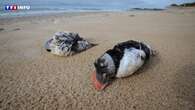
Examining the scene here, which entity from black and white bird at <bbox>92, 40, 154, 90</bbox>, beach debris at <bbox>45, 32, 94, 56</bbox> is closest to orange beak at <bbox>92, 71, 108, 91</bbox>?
black and white bird at <bbox>92, 40, 154, 90</bbox>

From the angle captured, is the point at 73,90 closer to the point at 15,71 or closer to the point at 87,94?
the point at 87,94

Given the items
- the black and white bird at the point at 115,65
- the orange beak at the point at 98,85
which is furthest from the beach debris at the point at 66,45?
the orange beak at the point at 98,85

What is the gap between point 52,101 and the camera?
279cm

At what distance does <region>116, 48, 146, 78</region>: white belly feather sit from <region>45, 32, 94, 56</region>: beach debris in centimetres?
144

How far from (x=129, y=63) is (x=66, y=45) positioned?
1721 millimetres

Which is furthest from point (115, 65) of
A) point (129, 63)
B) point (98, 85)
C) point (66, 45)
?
point (66, 45)

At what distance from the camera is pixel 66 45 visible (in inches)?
171

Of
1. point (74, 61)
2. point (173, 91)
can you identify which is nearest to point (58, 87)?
point (74, 61)

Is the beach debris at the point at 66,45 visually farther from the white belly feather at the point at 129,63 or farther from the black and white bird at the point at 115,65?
the white belly feather at the point at 129,63

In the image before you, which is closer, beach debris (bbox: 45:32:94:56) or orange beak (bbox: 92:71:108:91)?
orange beak (bbox: 92:71:108:91)

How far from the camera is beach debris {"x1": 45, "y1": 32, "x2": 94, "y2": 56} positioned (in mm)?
4315

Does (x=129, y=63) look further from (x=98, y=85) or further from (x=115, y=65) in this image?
(x=98, y=85)

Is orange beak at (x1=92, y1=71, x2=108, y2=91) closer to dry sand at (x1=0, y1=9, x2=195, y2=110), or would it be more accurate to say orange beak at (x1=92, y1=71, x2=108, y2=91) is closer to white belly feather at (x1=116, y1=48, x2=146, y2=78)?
dry sand at (x1=0, y1=9, x2=195, y2=110)

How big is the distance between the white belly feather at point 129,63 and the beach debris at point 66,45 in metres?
1.44
